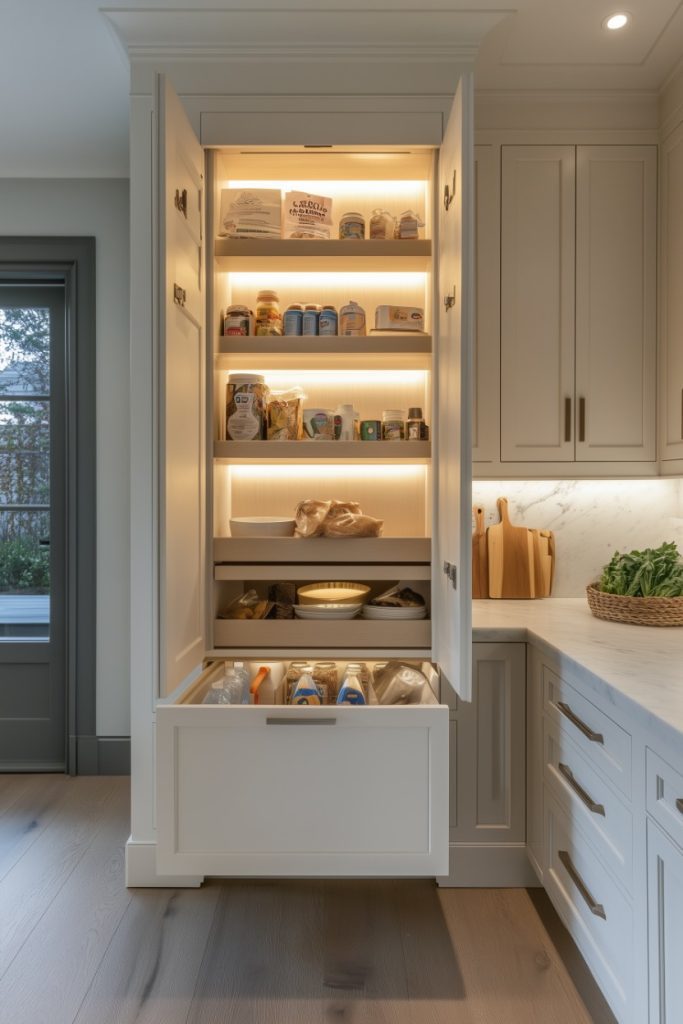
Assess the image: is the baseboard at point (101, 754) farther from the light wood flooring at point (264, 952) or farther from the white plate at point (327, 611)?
the white plate at point (327, 611)

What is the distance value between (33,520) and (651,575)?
253 cm

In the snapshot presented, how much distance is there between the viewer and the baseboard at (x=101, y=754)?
2955 mm

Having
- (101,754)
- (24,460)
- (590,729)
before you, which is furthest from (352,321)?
(101,754)

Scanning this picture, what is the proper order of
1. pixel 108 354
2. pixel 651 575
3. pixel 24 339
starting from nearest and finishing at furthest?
pixel 651 575
pixel 108 354
pixel 24 339

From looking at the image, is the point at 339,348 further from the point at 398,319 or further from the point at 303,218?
the point at 303,218

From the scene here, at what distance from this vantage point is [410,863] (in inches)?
63.6

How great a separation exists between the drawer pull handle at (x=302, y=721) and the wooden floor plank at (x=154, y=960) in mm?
680

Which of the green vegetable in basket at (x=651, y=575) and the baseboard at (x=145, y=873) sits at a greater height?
the green vegetable in basket at (x=651, y=575)

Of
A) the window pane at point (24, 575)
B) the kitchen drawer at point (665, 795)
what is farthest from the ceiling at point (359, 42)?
the kitchen drawer at point (665, 795)

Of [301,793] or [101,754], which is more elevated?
[301,793]

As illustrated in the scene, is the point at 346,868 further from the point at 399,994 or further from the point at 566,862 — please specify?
the point at 566,862

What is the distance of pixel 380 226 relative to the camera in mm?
2178

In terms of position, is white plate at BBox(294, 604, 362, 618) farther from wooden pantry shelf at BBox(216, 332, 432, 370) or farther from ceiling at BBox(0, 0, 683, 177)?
ceiling at BBox(0, 0, 683, 177)

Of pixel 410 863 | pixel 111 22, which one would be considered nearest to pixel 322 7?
pixel 111 22
